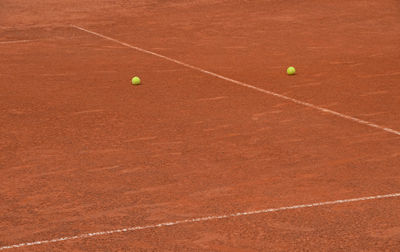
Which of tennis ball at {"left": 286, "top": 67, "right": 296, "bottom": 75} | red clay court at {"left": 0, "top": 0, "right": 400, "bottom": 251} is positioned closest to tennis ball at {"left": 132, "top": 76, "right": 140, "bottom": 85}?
red clay court at {"left": 0, "top": 0, "right": 400, "bottom": 251}

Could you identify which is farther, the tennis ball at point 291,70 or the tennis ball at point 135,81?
the tennis ball at point 291,70

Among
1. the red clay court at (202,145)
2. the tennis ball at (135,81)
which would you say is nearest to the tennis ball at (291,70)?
the red clay court at (202,145)

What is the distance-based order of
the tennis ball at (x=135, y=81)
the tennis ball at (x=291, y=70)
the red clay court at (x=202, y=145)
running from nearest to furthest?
1. the red clay court at (x=202, y=145)
2. the tennis ball at (x=135, y=81)
3. the tennis ball at (x=291, y=70)

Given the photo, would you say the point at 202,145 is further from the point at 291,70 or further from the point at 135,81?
the point at 291,70

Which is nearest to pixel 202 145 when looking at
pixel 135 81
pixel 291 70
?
pixel 135 81

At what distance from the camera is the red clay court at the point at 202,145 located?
→ 5.85 m

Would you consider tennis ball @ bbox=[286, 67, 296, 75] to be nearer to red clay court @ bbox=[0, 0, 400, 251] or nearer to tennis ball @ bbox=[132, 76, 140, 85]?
red clay court @ bbox=[0, 0, 400, 251]

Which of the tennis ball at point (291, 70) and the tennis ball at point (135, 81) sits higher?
the tennis ball at point (135, 81)

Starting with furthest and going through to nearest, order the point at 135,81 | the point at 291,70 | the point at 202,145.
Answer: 1. the point at 291,70
2. the point at 135,81
3. the point at 202,145

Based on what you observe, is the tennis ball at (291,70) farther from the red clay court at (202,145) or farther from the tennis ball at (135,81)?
the tennis ball at (135,81)

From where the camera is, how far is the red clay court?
585 cm

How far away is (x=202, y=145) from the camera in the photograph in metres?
8.43

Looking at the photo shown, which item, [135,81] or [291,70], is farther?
[291,70]

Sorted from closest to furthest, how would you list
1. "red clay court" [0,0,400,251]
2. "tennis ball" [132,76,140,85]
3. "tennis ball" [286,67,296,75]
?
"red clay court" [0,0,400,251] → "tennis ball" [132,76,140,85] → "tennis ball" [286,67,296,75]
